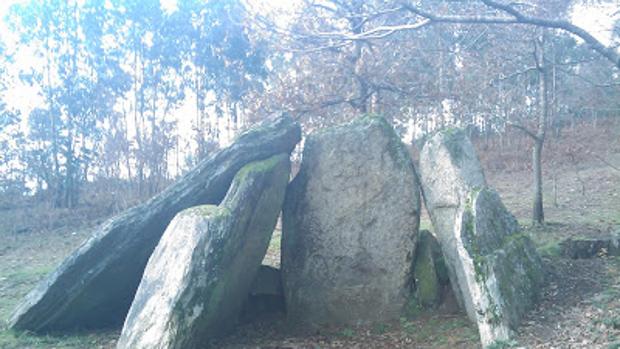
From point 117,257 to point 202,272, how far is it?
2.28m

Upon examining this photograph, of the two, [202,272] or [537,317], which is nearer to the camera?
[537,317]

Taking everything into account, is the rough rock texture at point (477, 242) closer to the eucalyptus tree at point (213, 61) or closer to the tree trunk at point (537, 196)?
the tree trunk at point (537, 196)

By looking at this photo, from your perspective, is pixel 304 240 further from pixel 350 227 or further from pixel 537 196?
pixel 537 196

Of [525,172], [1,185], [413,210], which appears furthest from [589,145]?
[1,185]

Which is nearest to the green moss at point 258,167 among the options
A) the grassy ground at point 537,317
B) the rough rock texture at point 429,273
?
the grassy ground at point 537,317

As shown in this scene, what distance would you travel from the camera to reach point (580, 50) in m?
26.8

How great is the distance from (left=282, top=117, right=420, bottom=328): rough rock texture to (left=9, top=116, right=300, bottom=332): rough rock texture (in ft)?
3.63

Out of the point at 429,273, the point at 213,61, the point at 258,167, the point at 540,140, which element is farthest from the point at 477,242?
the point at 213,61

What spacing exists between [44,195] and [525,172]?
20.9m

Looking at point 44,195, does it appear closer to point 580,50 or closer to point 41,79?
point 41,79

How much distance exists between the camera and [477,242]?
7.79m

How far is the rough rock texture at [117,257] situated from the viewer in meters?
9.39

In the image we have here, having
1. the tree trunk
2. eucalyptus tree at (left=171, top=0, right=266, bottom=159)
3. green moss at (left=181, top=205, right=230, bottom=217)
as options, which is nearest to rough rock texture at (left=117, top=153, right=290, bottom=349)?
green moss at (left=181, top=205, right=230, bottom=217)

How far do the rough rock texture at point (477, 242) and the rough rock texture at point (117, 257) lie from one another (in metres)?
2.96
